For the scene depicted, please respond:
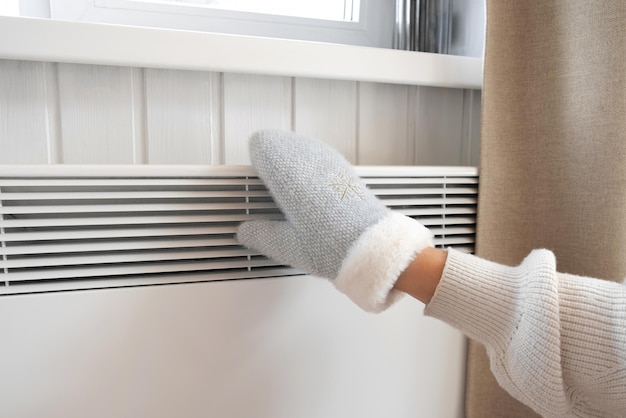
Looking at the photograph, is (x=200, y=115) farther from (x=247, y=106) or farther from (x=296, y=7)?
(x=296, y=7)

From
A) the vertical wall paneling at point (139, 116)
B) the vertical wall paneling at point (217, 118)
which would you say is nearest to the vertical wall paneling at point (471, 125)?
the vertical wall paneling at point (217, 118)

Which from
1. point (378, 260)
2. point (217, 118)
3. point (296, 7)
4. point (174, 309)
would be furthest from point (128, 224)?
point (296, 7)

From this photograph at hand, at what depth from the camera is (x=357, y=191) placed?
60cm

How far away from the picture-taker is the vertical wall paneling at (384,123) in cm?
85

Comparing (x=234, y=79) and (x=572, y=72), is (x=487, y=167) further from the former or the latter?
(x=234, y=79)

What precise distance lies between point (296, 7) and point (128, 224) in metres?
0.59

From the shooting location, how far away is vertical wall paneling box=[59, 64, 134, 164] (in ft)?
2.29

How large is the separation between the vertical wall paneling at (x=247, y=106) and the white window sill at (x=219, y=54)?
0.06m

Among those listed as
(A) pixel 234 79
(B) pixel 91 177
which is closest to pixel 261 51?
(A) pixel 234 79

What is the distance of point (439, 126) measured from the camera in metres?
0.90

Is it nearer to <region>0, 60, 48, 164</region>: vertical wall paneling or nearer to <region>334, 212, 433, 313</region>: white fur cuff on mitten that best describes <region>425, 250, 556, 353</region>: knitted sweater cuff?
<region>334, 212, 433, 313</region>: white fur cuff on mitten

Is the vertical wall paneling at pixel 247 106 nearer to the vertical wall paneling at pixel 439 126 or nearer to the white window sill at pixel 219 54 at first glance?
the white window sill at pixel 219 54

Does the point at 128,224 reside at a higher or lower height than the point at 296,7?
lower

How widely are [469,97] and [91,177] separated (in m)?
0.69
